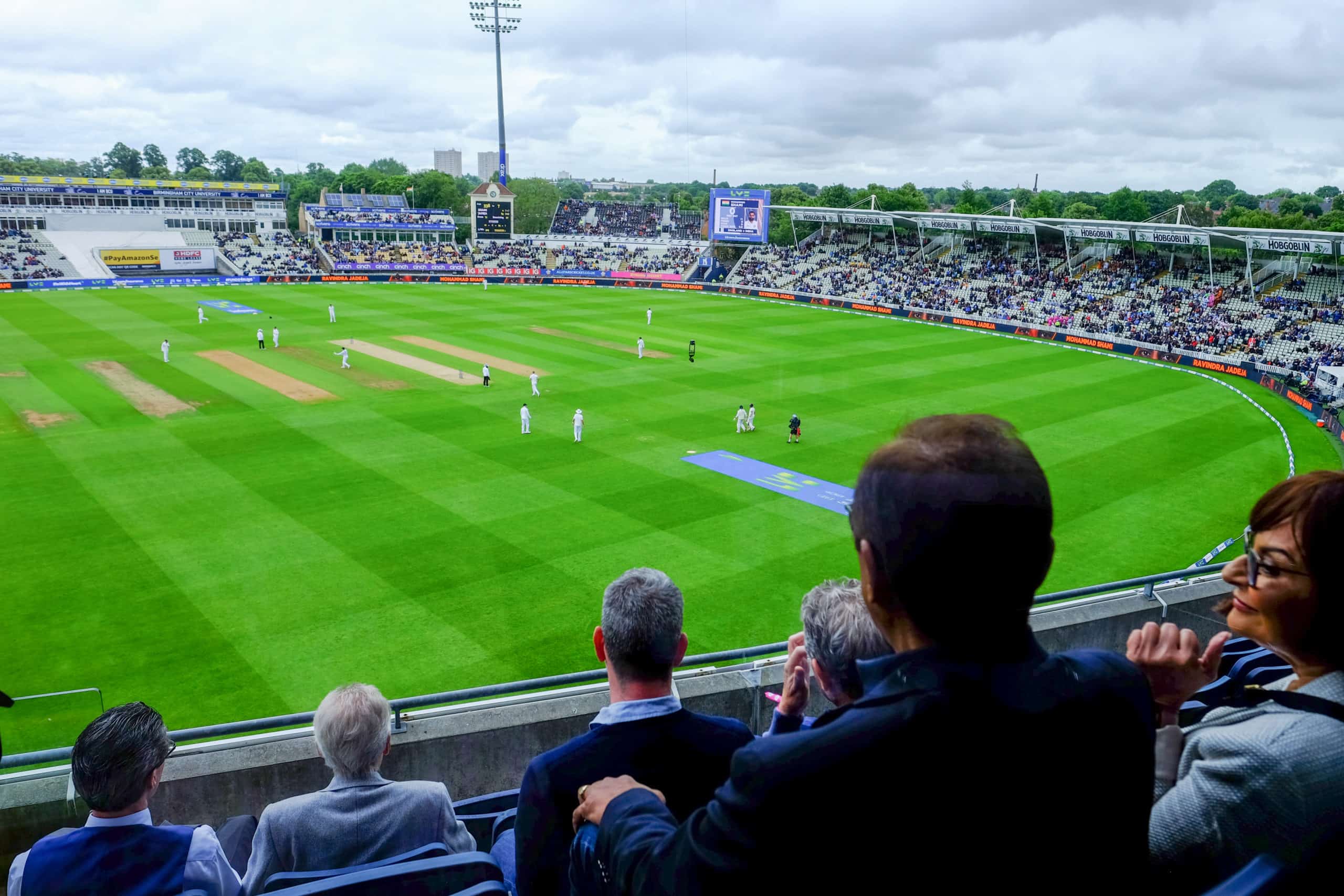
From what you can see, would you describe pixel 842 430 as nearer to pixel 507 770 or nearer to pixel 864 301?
pixel 507 770

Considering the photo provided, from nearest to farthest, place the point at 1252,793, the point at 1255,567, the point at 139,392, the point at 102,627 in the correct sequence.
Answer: the point at 1252,793
the point at 1255,567
the point at 102,627
the point at 139,392

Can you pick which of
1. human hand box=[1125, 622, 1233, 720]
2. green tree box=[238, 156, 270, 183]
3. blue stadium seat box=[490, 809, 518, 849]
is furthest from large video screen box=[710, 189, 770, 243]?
green tree box=[238, 156, 270, 183]

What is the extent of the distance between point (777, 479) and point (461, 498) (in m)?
8.16

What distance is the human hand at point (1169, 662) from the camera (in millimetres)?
2529

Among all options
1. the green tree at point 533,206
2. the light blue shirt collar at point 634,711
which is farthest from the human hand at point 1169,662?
the green tree at point 533,206

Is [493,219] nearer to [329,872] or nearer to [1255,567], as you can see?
[329,872]

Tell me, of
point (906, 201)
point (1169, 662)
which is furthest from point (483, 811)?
point (906, 201)

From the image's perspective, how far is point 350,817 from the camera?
3.71 m


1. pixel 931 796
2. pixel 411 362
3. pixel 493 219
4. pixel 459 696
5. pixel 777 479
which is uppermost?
pixel 493 219

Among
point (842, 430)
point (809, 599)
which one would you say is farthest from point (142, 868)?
point (842, 430)

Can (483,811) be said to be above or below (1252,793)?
below

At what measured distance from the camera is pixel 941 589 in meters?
1.78

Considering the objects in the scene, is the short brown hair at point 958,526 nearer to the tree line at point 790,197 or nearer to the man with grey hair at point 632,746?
the man with grey hair at point 632,746

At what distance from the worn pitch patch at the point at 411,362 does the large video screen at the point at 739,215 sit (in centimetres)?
3800
